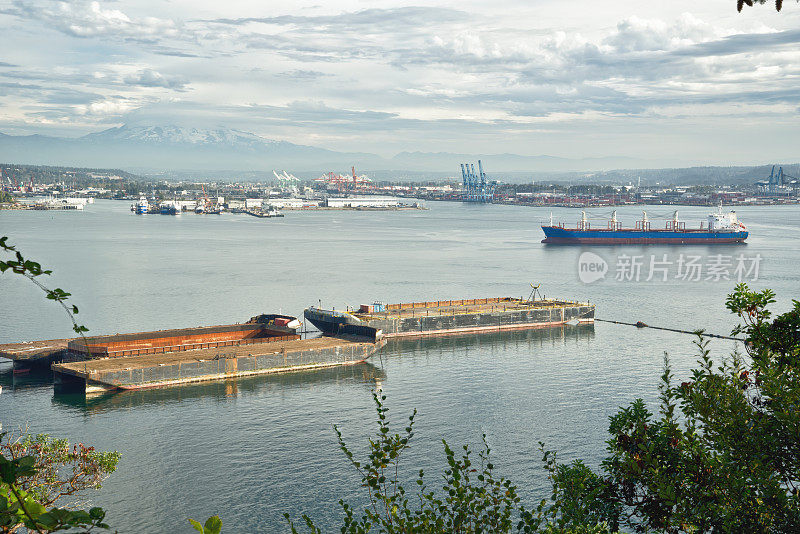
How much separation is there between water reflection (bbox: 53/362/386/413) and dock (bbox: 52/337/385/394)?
379mm

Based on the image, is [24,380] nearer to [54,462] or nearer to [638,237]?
[54,462]

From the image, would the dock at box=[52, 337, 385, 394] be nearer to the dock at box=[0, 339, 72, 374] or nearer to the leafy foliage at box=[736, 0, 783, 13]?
the dock at box=[0, 339, 72, 374]

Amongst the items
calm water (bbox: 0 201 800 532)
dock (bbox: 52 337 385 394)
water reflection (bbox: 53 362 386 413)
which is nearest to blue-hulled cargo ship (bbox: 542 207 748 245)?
calm water (bbox: 0 201 800 532)

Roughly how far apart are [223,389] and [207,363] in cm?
188

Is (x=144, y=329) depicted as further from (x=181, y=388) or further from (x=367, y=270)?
(x=367, y=270)

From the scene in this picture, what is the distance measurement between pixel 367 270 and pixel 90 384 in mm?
39059

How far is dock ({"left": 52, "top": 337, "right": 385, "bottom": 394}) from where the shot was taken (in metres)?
30.4

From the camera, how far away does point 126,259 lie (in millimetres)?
74562

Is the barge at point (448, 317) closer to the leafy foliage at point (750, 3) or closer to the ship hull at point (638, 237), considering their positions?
the leafy foliage at point (750, 3)

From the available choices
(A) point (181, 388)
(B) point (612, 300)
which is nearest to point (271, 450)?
(A) point (181, 388)

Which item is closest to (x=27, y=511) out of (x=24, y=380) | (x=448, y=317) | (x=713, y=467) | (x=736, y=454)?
(x=736, y=454)

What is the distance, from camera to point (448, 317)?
43.8m

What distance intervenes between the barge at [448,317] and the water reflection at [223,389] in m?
5.07

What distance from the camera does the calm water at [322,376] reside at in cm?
2125
